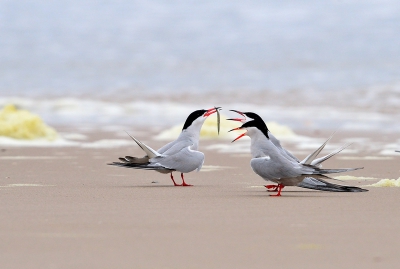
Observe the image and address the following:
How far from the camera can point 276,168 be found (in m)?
5.82

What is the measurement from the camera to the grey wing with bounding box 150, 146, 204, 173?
669 centimetres

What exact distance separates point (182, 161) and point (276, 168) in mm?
1134

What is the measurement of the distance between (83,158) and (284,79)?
1596 cm

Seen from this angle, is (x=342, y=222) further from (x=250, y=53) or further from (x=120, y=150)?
(x=250, y=53)

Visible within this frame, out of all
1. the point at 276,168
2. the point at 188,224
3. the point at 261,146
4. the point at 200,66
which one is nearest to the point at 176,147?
the point at 261,146

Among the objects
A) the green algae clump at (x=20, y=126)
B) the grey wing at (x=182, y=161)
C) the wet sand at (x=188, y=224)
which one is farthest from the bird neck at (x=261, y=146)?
the green algae clump at (x=20, y=126)

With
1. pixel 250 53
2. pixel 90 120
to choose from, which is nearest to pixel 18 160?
pixel 90 120

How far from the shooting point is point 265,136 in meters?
6.17

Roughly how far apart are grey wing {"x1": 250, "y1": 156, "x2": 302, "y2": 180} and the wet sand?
158 mm

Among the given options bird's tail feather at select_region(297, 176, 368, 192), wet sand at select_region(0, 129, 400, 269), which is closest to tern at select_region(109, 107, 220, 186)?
wet sand at select_region(0, 129, 400, 269)

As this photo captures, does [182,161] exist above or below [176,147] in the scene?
below

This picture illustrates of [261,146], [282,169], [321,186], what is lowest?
[321,186]

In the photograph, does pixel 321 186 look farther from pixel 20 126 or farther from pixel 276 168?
pixel 20 126

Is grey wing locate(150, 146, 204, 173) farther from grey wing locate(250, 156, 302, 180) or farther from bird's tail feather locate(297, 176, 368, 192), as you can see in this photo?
bird's tail feather locate(297, 176, 368, 192)
